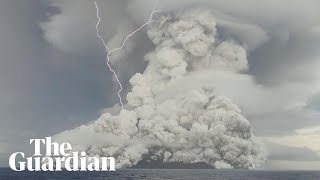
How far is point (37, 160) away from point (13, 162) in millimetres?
4744

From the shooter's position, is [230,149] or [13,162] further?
[230,149]

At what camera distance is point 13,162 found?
50906 millimetres

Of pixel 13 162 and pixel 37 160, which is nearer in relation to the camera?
pixel 37 160

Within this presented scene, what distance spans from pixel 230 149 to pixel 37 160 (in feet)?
495

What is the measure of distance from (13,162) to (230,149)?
489ft

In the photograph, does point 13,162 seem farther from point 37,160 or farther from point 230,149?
point 230,149

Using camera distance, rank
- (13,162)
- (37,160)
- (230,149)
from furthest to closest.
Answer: (230,149) → (13,162) → (37,160)

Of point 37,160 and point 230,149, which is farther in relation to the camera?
point 230,149

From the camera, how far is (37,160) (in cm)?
4778

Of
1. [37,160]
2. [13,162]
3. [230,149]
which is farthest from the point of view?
[230,149]

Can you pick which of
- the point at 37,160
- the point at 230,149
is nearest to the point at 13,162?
the point at 37,160

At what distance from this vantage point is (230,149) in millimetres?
191625
